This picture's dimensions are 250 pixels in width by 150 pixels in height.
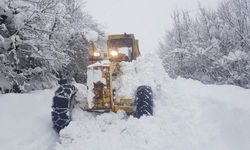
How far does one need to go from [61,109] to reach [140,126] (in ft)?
6.76

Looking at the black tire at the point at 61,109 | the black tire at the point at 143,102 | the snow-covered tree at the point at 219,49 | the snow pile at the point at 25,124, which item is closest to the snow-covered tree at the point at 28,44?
the snow pile at the point at 25,124

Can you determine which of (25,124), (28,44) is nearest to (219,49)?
(28,44)

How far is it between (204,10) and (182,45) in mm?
2924

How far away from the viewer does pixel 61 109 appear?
926 centimetres

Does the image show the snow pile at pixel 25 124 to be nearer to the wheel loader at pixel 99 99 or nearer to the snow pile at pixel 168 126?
the wheel loader at pixel 99 99

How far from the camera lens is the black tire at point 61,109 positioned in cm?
919

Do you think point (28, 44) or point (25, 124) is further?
point (28, 44)

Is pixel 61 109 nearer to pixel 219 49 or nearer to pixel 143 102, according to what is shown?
pixel 143 102

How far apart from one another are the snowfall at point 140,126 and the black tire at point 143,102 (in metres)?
0.29

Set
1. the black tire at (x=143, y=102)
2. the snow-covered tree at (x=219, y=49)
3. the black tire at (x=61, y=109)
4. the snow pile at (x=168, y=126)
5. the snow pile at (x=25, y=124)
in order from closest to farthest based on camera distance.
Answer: the snow pile at (x=168, y=126) → the snow pile at (x=25, y=124) → the black tire at (x=61, y=109) → the black tire at (x=143, y=102) → the snow-covered tree at (x=219, y=49)

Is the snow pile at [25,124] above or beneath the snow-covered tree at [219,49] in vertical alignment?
beneath

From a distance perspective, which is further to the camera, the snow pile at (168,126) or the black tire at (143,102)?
the black tire at (143,102)

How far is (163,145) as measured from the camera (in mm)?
7844

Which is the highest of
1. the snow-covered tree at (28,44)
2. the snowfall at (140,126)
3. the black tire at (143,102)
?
the snow-covered tree at (28,44)
